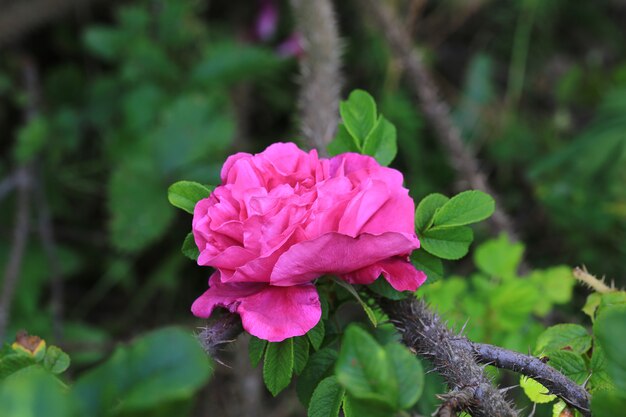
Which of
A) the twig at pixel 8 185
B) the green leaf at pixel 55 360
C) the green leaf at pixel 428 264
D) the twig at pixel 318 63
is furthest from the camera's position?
the twig at pixel 8 185

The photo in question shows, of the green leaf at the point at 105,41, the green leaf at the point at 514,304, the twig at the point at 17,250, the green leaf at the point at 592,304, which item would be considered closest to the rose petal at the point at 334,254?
the green leaf at the point at 592,304

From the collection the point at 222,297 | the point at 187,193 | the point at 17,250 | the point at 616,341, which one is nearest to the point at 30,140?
the point at 17,250

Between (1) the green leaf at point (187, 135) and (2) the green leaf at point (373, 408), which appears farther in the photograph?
(1) the green leaf at point (187, 135)

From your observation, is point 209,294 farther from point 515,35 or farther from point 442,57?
point 442,57

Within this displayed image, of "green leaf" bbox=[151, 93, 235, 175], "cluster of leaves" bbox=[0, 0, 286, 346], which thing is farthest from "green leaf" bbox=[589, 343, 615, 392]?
"green leaf" bbox=[151, 93, 235, 175]

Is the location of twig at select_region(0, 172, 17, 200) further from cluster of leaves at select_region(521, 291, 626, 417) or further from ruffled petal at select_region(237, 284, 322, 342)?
cluster of leaves at select_region(521, 291, 626, 417)

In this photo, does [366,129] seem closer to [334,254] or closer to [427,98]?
[334,254]

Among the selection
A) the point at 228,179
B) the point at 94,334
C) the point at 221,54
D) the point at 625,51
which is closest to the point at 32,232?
the point at 94,334

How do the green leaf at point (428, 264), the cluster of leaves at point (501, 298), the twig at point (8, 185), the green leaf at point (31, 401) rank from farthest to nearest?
the twig at point (8, 185) → the cluster of leaves at point (501, 298) → the green leaf at point (428, 264) → the green leaf at point (31, 401)

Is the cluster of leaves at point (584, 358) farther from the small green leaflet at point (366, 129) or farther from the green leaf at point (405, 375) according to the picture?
the small green leaflet at point (366, 129)
